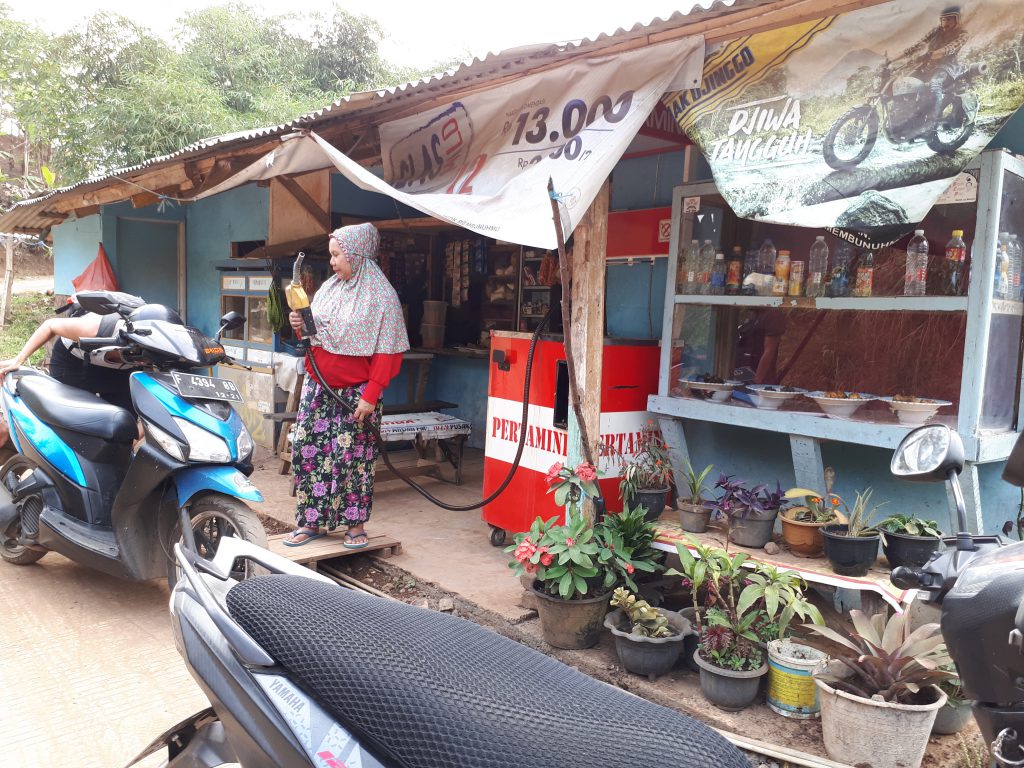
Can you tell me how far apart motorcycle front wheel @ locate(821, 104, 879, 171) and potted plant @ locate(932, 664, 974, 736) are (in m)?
1.90

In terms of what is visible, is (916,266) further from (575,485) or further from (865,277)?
(575,485)

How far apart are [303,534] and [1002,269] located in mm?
3668

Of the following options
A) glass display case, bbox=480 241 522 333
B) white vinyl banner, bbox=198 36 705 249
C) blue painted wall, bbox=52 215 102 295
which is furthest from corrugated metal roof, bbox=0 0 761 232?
blue painted wall, bbox=52 215 102 295

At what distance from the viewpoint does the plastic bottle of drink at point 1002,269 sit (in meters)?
2.93

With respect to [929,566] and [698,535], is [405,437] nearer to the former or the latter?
[698,535]

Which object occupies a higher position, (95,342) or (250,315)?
(250,315)

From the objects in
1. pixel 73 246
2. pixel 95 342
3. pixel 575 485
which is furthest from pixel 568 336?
pixel 73 246

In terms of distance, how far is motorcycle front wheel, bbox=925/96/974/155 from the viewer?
2521 mm

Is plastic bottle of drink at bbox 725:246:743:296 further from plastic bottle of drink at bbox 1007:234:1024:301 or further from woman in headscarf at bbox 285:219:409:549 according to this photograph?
woman in headscarf at bbox 285:219:409:549

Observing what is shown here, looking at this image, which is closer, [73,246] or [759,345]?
[759,345]

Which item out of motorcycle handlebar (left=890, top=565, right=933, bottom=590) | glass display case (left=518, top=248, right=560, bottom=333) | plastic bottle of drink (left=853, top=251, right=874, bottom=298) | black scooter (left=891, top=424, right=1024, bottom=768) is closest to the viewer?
black scooter (left=891, top=424, right=1024, bottom=768)

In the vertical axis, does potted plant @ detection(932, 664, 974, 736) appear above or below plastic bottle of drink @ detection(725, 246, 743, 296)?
below

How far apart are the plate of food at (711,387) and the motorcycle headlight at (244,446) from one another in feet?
7.49

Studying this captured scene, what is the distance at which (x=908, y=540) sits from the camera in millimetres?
2865
